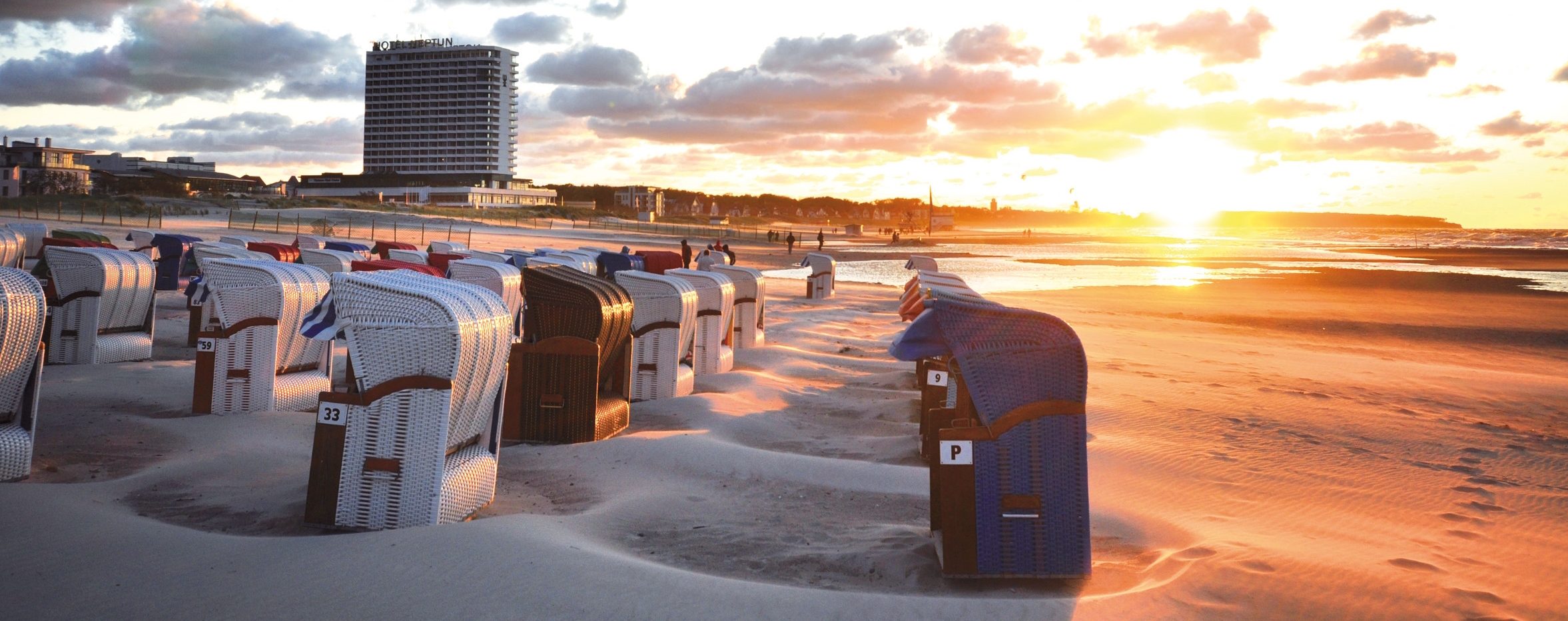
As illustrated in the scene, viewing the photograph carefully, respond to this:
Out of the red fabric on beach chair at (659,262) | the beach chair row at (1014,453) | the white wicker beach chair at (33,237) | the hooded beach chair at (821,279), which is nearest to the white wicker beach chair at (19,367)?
the beach chair row at (1014,453)

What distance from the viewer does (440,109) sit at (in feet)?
519

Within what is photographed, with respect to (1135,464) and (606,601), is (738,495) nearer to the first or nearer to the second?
(606,601)

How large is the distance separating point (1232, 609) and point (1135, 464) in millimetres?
3751

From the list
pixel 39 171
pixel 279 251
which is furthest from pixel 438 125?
pixel 279 251

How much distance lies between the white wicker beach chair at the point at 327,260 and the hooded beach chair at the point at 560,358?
6417 millimetres

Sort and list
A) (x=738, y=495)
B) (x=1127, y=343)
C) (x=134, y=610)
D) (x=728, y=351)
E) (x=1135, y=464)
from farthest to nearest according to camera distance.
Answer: (x=1127, y=343), (x=728, y=351), (x=1135, y=464), (x=738, y=495), (x=134, y=610)

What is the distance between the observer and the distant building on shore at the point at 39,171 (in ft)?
290

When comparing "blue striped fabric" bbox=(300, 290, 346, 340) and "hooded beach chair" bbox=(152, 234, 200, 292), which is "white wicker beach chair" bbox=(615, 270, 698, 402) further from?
"hooded beach chair" bbox=(152, 234, 200, 292)

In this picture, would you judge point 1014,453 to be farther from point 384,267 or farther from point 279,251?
point 279,251

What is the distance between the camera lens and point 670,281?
426 inches

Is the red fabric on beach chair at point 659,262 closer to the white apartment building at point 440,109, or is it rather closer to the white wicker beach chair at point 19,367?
the white wicker beach chair at point 19,367

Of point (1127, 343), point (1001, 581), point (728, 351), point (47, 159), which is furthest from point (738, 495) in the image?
point (47, 159)

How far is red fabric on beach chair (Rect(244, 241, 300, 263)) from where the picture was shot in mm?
16234

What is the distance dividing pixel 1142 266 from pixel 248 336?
49.3 m
